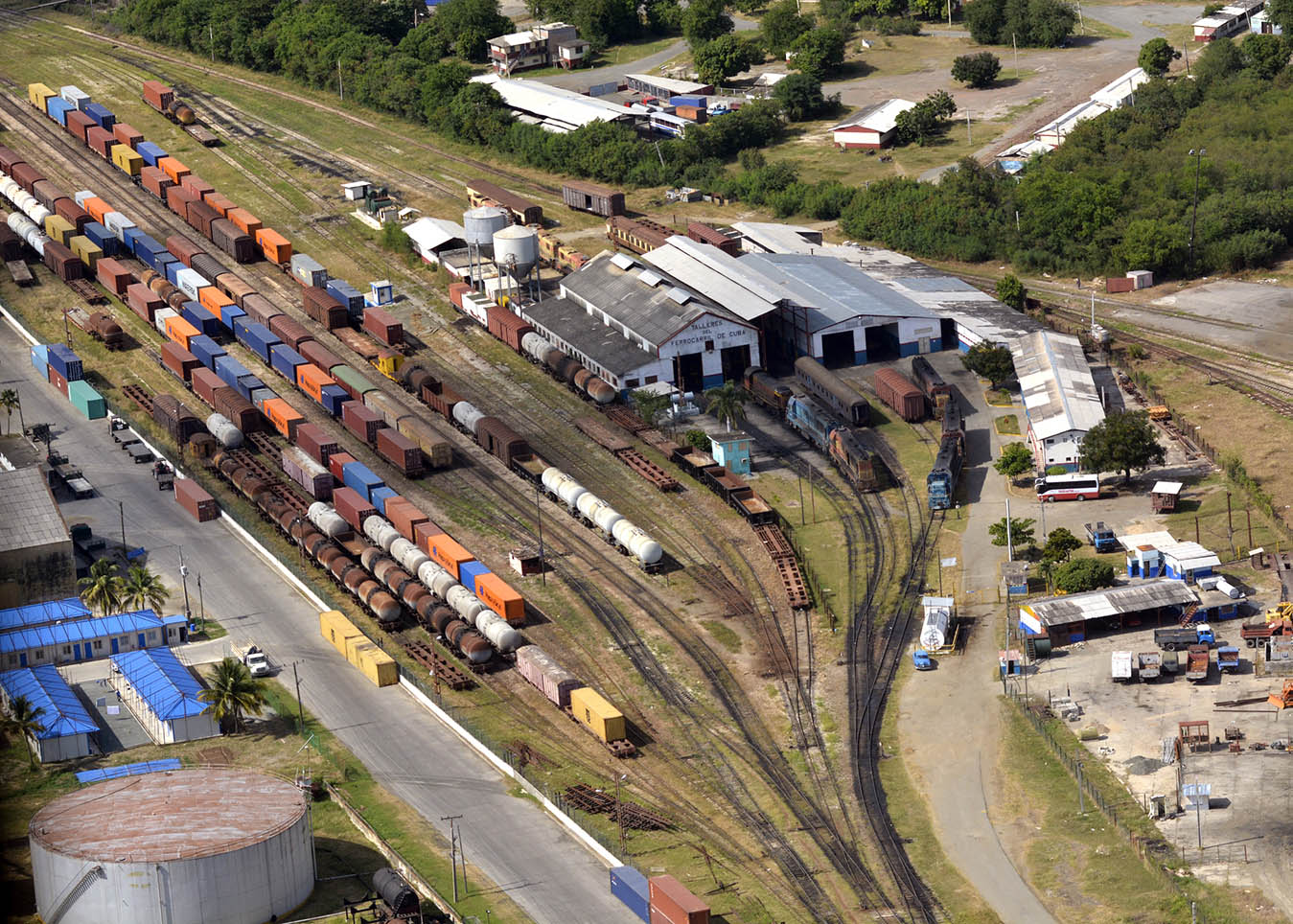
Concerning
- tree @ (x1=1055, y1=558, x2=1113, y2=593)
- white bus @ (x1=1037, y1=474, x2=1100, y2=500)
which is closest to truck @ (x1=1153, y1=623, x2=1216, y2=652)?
tree @ (x1=1055, y1=558, x2=1113, y2=593)

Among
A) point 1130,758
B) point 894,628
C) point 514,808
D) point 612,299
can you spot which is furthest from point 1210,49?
point 514,808

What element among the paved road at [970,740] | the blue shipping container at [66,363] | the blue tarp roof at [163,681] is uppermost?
the blue shipping container at [66,363]

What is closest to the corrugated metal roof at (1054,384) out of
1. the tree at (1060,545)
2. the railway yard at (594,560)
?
the railway yard at (594,560)

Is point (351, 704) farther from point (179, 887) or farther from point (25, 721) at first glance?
point (179, 887)

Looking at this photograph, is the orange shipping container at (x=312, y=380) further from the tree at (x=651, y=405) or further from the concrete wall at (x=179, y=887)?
the concrete wall at (x=179, y=887)

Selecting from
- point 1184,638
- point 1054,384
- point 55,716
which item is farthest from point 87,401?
point 1184,638
